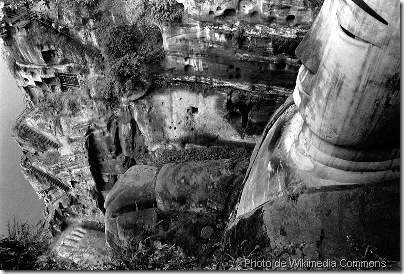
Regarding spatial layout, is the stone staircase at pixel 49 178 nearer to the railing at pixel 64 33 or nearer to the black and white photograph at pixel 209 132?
the black and white photograph at pixel 209 132

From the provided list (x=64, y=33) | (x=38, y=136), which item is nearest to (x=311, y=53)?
(x=64, y=33)

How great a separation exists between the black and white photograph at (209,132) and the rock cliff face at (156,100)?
38mm

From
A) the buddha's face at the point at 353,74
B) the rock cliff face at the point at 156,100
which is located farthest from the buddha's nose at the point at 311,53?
the rock cliff face at the point at 156,100

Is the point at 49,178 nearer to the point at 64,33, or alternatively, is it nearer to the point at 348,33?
the point at 64,33

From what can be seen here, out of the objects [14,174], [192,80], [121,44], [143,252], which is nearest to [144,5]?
[121,44]

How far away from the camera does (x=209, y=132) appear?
11.2 metres

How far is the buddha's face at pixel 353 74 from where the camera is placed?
3.59 meters

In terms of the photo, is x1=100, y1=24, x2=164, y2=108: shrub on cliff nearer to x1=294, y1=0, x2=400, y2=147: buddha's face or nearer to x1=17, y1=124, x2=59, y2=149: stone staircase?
x1=17, y1=124, x2=59, y2=149: stone staircase

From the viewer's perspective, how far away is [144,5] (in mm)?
10312

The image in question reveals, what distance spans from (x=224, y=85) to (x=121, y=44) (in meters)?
2.88

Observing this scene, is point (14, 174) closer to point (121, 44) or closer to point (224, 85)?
point (121, 44)

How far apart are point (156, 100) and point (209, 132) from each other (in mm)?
1655

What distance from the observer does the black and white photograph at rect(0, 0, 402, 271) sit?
4.27m

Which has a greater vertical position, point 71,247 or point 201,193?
point 201,193
